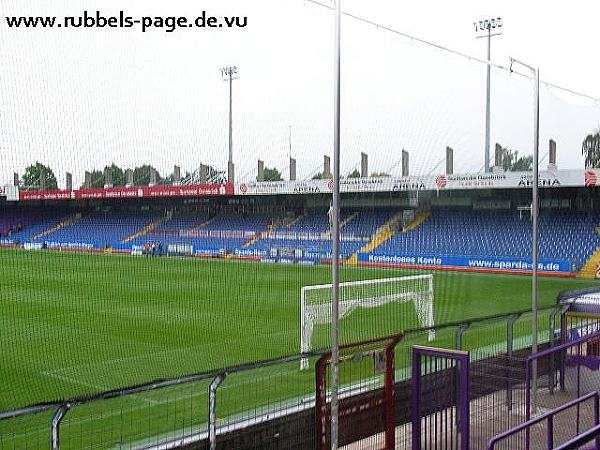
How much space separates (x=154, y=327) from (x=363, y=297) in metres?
4.42

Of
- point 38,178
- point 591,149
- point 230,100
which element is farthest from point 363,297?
point 591,149

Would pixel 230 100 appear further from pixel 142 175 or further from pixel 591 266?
pixel 591 266

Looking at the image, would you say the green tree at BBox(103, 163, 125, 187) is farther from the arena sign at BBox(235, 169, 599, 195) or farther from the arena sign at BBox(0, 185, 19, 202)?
the arena sign at BBox(235, 169, 599, 195)

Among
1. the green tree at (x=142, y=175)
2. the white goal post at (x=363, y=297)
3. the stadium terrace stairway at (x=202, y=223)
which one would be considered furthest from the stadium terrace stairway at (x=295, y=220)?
the green tree at (x=142, y=175)

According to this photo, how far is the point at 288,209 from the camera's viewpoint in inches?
332

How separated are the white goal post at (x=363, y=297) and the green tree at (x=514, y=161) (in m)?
2.66

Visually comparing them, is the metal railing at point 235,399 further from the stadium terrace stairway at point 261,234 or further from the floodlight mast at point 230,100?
the floodlight mast at point 230,100

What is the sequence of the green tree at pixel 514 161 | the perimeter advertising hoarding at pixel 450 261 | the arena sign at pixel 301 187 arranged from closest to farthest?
the arena sign at pixel 301 187 < the perimeter advertising hoarding at pixel 450 261 < the green tree at pixel 514 161

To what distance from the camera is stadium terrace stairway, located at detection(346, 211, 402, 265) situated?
33.0 feet

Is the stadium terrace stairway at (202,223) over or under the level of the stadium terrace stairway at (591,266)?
over

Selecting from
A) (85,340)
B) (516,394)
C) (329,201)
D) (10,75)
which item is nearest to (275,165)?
(329,201)

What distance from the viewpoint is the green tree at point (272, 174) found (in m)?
6.85

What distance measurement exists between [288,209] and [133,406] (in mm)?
2847

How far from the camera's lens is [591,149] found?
60.0 feet
